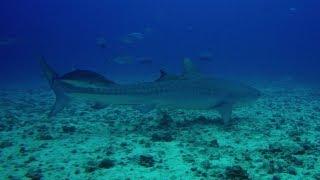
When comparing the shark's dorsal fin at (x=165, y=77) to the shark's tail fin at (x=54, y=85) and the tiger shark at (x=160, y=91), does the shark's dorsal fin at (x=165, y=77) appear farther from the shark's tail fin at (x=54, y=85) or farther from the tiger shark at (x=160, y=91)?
the shark's tail fin at (x=54, y=85)

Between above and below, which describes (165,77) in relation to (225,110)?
above

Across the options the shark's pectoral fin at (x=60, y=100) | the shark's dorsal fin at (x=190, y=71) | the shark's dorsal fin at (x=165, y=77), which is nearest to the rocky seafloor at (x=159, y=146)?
the shark's pectoral fin at (x=60, y=100)

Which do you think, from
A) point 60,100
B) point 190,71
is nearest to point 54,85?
point 60,100

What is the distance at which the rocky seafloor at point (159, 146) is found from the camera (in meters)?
6.40

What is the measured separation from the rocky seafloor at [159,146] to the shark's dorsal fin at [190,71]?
137 centimetres

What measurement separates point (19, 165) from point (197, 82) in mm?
5208

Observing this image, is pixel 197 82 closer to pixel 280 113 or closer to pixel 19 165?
pixel 280 113

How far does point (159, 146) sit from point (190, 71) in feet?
10.1

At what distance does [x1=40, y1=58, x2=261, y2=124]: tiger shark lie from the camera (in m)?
8.63

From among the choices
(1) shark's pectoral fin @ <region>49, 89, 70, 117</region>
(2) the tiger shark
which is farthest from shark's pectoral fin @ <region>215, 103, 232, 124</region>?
(1) shark's pectoral fin @ <region>49, 89, 70, 117</region>

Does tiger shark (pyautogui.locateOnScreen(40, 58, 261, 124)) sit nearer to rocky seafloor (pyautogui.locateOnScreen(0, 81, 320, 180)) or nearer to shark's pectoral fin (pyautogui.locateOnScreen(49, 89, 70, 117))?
shark's pectoral fin (pyautogui.locateOnScreen(49, 89, 70, 117))

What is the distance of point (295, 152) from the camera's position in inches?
295

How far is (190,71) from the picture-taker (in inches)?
413

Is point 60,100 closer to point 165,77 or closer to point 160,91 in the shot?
point 160,91
